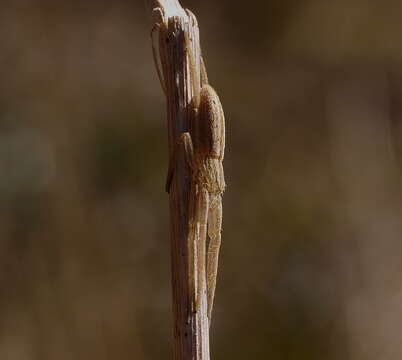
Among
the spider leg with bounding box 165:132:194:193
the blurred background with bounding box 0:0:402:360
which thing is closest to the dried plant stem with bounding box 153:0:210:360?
the spider leg with bounding box 165:132:194:193

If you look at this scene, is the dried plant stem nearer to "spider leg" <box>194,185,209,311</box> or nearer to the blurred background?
"spider leg" <box>194,185,209,311</box>

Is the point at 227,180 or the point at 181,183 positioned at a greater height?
the point at 227,180

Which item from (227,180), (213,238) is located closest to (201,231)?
(213,238)

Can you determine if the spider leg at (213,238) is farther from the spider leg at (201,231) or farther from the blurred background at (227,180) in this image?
the blurred background at (227,180)

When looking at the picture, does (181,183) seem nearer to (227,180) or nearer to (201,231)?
(201,231)

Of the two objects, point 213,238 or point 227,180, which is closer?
point 213,238

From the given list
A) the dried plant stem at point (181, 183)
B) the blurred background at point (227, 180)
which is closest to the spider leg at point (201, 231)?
the dried plant stem at point (181, 183)

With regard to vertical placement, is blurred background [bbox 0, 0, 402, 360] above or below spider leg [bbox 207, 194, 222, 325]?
above
